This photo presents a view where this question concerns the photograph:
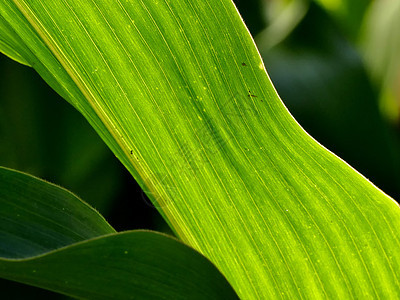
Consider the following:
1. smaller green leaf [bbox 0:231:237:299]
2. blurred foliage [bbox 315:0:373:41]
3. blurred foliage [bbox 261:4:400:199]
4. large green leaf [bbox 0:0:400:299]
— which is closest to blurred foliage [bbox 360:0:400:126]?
blurred foliage [bbox 315:0:373:41]

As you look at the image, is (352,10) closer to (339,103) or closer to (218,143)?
(339,103)

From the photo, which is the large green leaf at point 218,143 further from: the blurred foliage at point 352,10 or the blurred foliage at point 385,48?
the blurred foliage at point 352,10

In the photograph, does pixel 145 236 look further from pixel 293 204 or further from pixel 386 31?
pixel 386 31

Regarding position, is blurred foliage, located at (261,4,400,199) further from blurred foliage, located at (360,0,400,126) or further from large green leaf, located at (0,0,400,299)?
large green leaf, located at (0,0,400,299)

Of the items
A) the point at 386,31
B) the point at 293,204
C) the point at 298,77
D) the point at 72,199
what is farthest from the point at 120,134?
the point at 386,31

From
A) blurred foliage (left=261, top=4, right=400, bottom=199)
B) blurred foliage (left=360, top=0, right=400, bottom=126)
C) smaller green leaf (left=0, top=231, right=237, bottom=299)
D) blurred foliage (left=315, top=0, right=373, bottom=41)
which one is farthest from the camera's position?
blurred foliage (left=315, top=0, right=373, bottom=41)

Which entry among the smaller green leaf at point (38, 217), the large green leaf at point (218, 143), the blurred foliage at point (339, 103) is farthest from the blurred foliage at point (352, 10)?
the smaller green leaf at point (38, 217)
